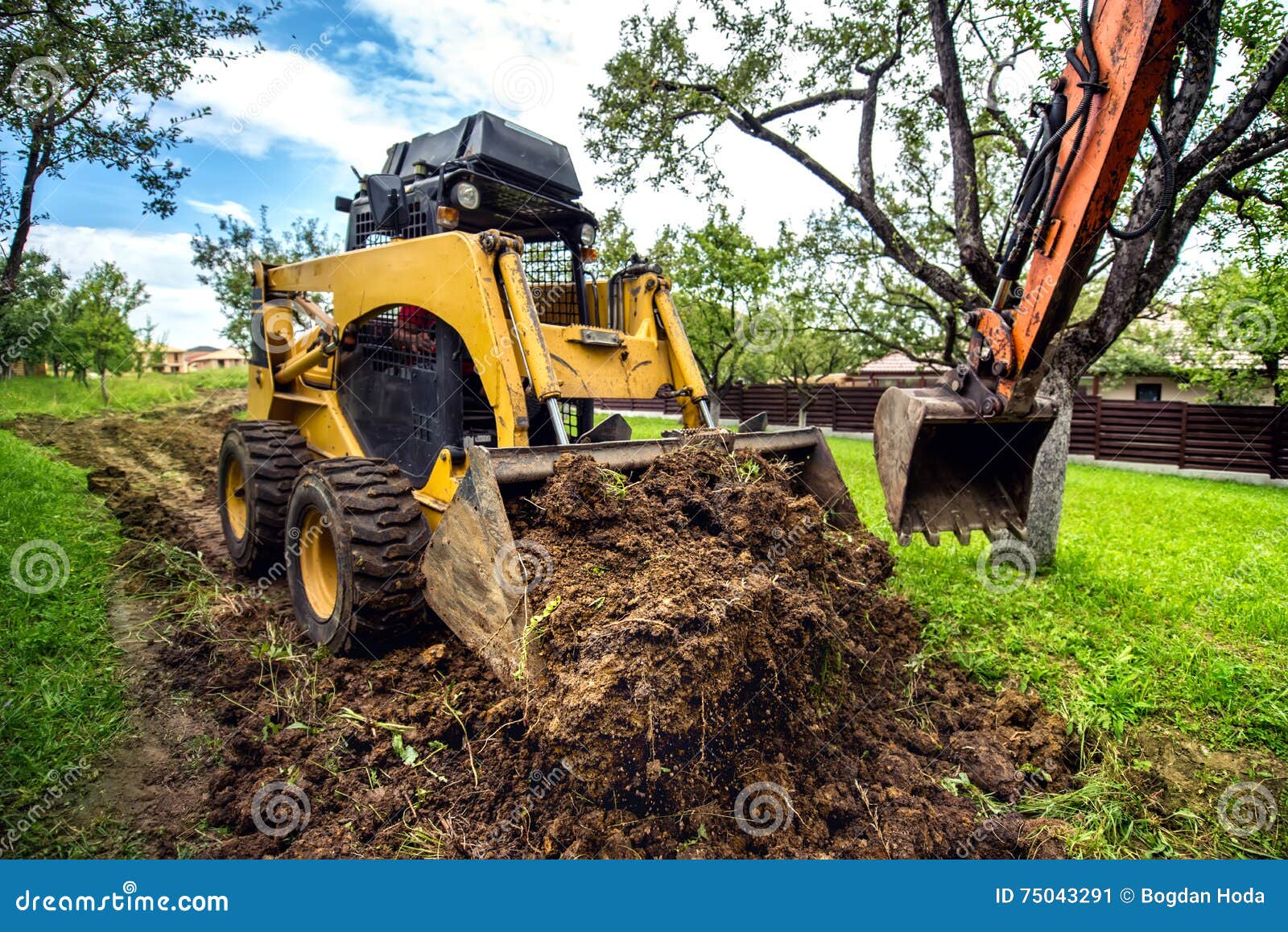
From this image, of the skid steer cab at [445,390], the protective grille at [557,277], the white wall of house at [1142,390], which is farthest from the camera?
the white wall of house at [1142,390]

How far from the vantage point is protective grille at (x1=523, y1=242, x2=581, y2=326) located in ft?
16.7

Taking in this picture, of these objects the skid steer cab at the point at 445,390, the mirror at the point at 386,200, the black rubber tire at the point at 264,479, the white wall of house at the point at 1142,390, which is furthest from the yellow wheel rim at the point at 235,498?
the white wall of house at the point at 1142,390

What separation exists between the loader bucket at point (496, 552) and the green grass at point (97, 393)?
50.6ft

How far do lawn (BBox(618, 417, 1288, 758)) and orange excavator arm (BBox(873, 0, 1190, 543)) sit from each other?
2.72ft

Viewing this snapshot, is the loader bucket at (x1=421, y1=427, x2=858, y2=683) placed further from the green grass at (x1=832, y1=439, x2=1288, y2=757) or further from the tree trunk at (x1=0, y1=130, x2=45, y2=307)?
the tree trunk at (x1=0, y1=130, x2=45, y2=307)

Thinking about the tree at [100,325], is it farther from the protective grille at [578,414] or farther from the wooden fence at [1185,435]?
the protective grille at [578,414]

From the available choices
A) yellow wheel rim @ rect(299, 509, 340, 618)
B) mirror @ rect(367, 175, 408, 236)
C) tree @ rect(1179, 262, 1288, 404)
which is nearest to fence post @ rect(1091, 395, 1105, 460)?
tree @ rect(1179, 262, 1288, 404)

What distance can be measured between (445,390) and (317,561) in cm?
130

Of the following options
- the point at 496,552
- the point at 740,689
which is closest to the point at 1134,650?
the point at 740,689

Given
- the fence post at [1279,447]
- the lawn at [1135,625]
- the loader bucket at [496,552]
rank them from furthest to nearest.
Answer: the fence post at [1279,447]
the lawn at [1135,625]
the loader bucket at [496,552]

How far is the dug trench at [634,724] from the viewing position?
2.47 m

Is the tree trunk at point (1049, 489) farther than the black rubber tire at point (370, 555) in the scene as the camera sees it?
Yes

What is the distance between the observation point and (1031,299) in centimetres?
338

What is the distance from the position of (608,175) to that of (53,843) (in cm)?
870
